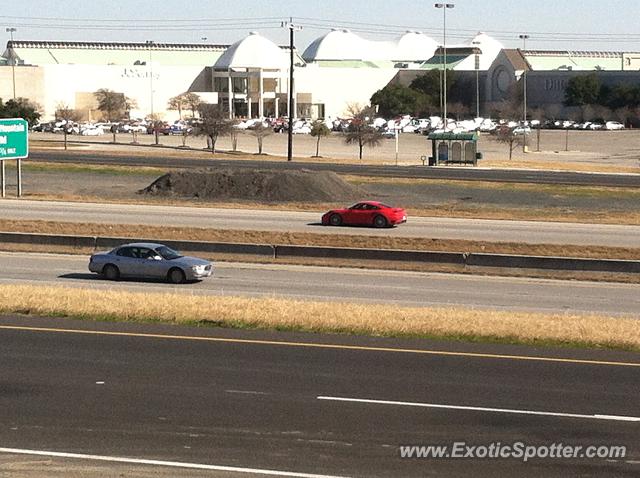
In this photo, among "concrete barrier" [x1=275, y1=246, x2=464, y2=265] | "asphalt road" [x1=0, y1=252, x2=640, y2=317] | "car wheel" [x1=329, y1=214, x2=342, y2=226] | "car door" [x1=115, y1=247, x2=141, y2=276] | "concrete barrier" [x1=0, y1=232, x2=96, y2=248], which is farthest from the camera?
"car wheel" [x1=329, y1=214, x2=342, y2=226]

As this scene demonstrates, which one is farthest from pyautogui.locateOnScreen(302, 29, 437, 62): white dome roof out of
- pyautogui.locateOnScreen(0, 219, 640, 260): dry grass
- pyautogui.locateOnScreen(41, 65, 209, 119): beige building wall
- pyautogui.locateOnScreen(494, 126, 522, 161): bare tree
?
pyautogui.locateOnScreen(0, 219, 640, 260): dry grass

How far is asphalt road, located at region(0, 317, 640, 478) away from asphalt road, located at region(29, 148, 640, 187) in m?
42.2

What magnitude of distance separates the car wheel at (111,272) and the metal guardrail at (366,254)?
15.3 feet

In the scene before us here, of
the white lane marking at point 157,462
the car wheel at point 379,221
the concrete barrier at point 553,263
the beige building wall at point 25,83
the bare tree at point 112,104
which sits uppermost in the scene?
the beige building wall at point 25,83

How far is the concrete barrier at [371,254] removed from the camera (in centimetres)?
2973

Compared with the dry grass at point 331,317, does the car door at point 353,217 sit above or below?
above

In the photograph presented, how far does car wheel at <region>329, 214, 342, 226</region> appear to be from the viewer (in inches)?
1570

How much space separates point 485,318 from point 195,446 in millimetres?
9116

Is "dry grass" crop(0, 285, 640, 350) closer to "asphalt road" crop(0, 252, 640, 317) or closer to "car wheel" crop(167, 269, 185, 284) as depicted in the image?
"asphalt road" crop(0, 252, 640, 317)

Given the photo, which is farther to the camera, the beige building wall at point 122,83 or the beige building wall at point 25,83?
the beige building wall at point 122,83

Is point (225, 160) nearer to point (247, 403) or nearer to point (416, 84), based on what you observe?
point (247, 403)

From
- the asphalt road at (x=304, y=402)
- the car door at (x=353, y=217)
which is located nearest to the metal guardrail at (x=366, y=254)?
the car door at (x=353, y=217)

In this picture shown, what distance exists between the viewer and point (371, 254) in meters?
30.4

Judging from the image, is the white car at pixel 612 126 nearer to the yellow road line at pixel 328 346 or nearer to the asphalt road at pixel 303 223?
the asphalt road at pixel 303 223
